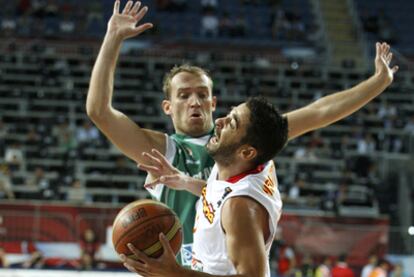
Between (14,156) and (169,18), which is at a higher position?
(169,18)

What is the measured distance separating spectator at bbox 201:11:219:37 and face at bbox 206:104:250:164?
1888 centimetres

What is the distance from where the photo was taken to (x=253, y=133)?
3635mm

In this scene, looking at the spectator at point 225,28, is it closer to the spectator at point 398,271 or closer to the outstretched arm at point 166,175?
the spectator at point 398,271

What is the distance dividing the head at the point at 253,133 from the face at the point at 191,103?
1.13m

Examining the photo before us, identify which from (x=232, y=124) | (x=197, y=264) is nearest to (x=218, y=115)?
(x=197, y=264)

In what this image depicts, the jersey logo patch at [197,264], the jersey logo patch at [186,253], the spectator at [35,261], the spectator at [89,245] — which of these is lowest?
the spectator at [35,261]

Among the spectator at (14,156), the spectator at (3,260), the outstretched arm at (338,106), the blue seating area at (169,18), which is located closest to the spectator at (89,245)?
the spectator at (3,260)

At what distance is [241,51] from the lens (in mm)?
22297

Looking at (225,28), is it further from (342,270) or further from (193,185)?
(193,185)

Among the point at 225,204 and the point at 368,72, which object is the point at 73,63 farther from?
the point at 225,204

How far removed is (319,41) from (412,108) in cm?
398

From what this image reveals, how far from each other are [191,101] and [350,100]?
3.00 ft

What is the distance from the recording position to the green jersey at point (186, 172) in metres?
4.77

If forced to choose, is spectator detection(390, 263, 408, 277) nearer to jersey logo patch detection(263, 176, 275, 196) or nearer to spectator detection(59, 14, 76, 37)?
jersey logo patch detection(263, 176, 275, 196)
